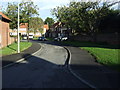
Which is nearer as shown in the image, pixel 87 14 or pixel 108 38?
pixel 108 38

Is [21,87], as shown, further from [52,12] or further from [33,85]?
[52,12]

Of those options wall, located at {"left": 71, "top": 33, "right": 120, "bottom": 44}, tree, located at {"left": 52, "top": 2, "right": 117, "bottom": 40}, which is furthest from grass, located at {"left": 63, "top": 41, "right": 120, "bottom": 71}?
tree, located at {"left": 52, "top": 2, "right": 117, "bottom": 40}

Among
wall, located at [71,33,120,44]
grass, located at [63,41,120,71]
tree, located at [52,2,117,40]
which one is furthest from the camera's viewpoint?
tree, located at [52,2,117,40]

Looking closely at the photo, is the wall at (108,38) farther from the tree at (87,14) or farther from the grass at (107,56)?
the grass at (107,56)

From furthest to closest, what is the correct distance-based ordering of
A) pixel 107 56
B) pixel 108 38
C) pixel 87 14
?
pixel 87 14
pixel 108 38
pixel 107 56

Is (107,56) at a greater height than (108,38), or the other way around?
(108,38)

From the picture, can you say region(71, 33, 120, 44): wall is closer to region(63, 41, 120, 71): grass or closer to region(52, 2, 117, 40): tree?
region(52, 2, 117, 40): tree

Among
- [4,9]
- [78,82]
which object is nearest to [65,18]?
[4,9]

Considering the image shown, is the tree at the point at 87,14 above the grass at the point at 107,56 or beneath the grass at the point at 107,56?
above

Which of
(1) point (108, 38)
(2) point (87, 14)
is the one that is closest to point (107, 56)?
(1) point (108, 38)

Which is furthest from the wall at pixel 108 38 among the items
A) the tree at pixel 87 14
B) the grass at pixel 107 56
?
the grass at pixel 107 56

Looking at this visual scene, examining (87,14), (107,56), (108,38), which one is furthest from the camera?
(87,14)

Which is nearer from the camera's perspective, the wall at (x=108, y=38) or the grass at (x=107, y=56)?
the grass at (x=107, y=56)

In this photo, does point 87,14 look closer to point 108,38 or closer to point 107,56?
point 108,38
